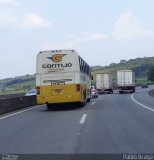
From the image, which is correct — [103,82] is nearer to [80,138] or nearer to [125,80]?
[125,80]

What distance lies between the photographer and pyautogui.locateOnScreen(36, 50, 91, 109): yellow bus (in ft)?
94.2

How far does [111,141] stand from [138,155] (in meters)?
2.54

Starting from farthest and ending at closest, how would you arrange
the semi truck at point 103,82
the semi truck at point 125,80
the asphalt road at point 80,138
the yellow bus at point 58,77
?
the semi truck at point 125,80 < the semi truck at point 103,82 < the yellow bus at point 58,77 < the asphalt road at point 80,138

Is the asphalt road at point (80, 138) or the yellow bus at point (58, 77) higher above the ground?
the yellow bus at point (58, 77)

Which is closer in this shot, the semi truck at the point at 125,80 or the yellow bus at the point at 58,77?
the yellow bus at the point at 58,77

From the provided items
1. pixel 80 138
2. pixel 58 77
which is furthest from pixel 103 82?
pixel 80 138

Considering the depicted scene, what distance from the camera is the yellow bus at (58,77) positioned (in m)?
28.7

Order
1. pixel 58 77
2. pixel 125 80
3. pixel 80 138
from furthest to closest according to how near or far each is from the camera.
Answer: pixel 125 80 → pixel 58 77 → pixel 80 138

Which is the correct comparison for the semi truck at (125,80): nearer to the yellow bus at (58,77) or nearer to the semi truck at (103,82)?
the semi truck at (103,82)

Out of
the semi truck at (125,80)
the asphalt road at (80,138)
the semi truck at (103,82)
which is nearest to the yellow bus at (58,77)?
the asphalt road at (80,138)

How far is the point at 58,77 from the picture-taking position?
29.0 meters

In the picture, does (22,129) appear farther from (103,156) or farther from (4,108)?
(4,108)

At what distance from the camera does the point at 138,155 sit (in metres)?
10.5

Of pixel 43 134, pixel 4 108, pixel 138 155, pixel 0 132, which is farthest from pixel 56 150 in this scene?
pixel 4 108
